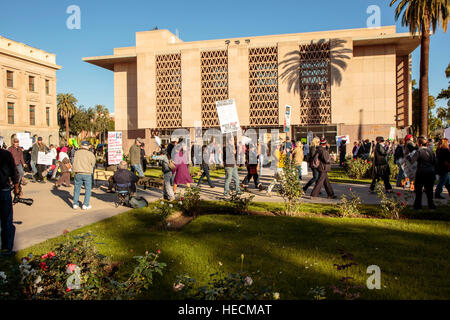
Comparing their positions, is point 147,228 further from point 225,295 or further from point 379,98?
point 379,98

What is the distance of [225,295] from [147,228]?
4.85 m

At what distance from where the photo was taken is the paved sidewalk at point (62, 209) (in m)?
7.61

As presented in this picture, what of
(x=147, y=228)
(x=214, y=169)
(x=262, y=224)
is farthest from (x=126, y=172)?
(x=214, y=169)

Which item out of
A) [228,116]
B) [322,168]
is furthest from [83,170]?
[322,168]

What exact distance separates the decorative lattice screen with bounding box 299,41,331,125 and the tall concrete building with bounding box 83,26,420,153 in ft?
0.36

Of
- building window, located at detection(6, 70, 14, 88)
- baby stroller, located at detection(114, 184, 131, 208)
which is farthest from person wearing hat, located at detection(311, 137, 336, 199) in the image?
building window, located at detection(6, 70, 14, 88)

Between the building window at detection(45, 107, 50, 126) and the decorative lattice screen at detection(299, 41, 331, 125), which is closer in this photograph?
the decorative lattice screen at detection(299, 41, 331, 125)

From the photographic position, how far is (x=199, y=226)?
25.8 ft

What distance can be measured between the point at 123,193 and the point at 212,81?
116 ft

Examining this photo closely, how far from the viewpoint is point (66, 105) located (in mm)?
71062

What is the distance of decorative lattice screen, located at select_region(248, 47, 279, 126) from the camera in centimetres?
4269

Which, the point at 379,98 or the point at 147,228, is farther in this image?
the point at 379,98

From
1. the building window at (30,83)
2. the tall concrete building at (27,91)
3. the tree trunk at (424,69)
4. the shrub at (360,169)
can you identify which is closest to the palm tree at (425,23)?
the tree trunk at (424,69)

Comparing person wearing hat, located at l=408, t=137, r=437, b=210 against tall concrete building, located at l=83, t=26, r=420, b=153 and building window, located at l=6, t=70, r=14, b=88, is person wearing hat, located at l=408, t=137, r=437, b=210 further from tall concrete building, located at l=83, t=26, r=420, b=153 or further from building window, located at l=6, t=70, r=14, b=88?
building window, located at l=6, t=70, r=14, b=88
